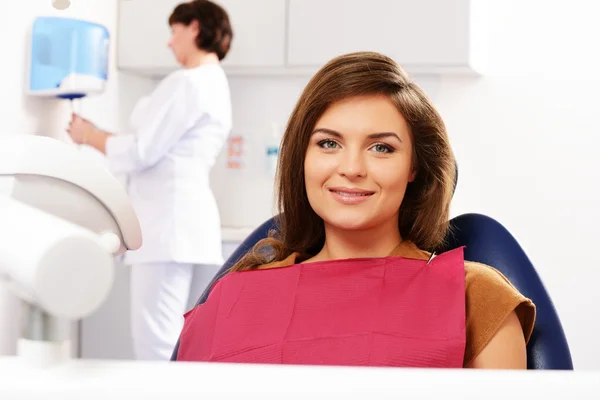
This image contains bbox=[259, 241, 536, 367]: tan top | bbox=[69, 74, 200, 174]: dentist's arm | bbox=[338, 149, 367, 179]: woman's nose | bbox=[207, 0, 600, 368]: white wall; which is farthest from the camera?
bbox=[207, 0, 600, 368]: white wall

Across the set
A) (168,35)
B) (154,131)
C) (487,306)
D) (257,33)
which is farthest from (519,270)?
(168,35)

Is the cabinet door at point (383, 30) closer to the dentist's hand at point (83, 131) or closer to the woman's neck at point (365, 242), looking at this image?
the dentist's hand at point (83, 131)

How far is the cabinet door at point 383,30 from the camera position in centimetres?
333

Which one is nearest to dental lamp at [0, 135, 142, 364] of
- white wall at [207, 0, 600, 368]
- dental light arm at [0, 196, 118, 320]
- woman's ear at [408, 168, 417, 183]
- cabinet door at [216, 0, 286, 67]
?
dental light arm at [0, 196, 118, 320]

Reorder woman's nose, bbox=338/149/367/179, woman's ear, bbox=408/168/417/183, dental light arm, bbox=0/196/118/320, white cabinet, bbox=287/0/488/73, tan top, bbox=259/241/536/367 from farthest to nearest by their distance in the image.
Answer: white cabinet, bbox=287/0/488/73 → woman's ear, bbox=408/168/417/183 → woman's nose, bbox=338/149/367/179 → tan top, bbox=259/241/536/367 → dental light arm, bbox=0/196/118/320

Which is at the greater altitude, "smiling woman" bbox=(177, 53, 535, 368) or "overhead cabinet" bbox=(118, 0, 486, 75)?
"overhead cabinet" bbox=(118, 0, 486, 75)

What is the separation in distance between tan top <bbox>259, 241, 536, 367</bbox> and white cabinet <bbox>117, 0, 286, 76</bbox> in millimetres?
2426

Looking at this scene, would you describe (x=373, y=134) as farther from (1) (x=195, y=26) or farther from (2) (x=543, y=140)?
(2) (x=543, y=140)

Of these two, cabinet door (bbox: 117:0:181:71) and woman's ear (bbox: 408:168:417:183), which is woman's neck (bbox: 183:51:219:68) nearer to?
cabinet door (bbox: 117:0:181:71)

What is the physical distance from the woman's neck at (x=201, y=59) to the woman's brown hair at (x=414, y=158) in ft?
6.00

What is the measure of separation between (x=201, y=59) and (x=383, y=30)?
0.71 m

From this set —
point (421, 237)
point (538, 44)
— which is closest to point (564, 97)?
point (538, 44)

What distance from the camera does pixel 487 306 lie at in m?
1.13

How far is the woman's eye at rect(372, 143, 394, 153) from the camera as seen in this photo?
4.17ft
